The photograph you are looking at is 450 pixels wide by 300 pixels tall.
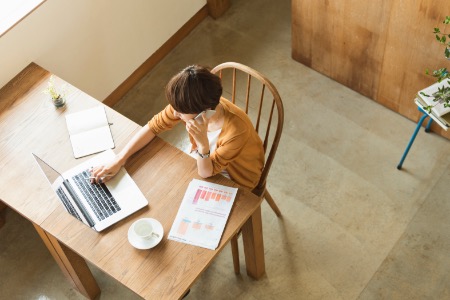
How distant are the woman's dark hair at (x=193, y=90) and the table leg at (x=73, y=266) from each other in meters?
0.77

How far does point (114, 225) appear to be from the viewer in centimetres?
241

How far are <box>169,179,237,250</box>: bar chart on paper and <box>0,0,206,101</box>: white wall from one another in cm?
118

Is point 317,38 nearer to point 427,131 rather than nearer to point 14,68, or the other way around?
point 427,131

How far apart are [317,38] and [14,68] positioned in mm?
1644

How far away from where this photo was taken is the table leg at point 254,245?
8.41 feet

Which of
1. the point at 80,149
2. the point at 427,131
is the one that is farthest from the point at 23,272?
the point at 427,131

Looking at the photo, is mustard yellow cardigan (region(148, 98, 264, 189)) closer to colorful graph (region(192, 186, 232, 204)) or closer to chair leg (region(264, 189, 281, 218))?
colorful graph (region(192, 186, 232, 204))

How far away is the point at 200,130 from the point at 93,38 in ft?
4.31

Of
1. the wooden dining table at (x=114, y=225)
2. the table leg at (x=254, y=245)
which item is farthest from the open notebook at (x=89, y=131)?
the table leg at (x=254, y=245)

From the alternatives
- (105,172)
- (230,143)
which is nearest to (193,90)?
Answer: (230,143)

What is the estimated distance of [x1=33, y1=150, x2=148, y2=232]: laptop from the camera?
243 cm

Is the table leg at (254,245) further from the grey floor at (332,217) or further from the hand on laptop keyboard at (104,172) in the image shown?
the hand on laptop keyboard at (104,172)

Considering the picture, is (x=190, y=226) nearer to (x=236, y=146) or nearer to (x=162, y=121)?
(x=236, y=146)

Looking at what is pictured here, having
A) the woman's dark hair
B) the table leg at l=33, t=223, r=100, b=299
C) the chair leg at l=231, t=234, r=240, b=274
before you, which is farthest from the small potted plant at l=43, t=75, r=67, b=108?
the chair leg at l=231, t=234, r=240, b=274
